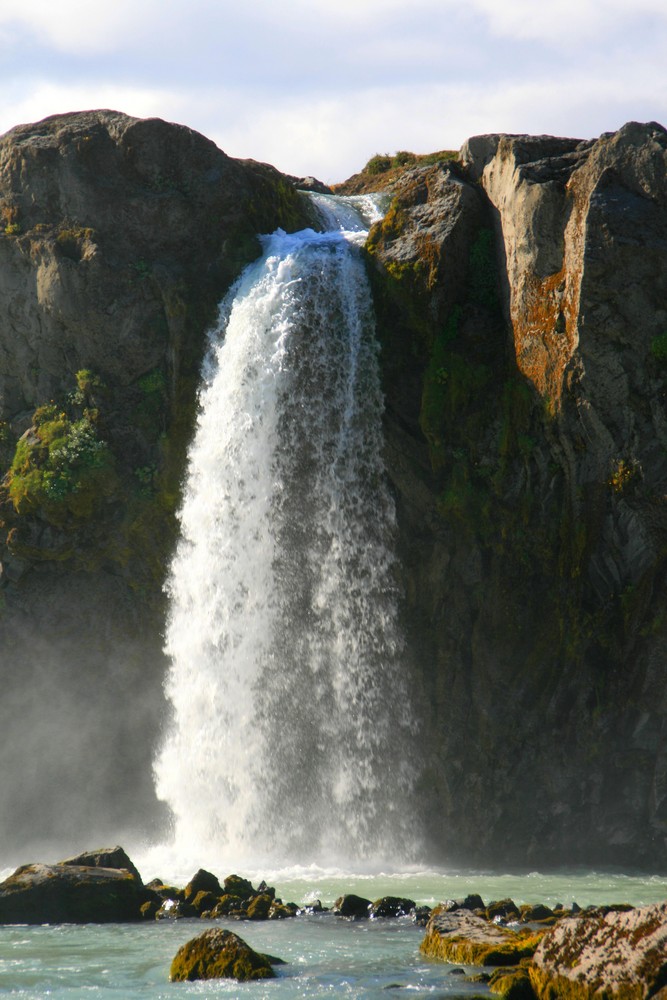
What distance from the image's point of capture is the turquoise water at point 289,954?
12742mm

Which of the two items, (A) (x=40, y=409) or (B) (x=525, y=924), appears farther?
(A) (x=40, y=409)

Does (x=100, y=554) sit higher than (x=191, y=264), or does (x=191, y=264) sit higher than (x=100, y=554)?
(x=191, y=264)

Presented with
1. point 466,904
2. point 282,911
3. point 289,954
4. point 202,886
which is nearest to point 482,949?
point 289,954

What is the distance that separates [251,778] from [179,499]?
704 centimetres

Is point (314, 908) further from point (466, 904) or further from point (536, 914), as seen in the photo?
point (536, 914)

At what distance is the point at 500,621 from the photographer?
1012 inches

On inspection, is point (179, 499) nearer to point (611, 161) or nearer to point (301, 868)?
point (301, 868)

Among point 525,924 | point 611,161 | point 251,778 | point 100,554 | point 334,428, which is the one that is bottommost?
point 525,924

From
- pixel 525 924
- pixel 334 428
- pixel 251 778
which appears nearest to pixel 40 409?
pixel 334 428

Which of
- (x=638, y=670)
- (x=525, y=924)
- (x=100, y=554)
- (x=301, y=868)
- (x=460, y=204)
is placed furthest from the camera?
(x=100, y=554)

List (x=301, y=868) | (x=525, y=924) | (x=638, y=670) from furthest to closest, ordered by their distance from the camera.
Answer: (x=638, y=670)
(x=301, y=868)
(x=525, y=924)

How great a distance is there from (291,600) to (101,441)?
22.2 ft

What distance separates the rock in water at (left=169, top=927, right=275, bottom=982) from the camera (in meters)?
13.2

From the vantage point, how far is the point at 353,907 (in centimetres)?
1748
